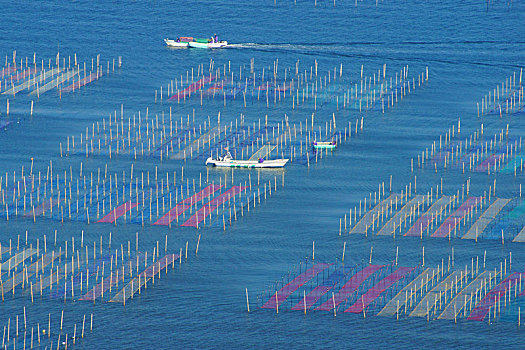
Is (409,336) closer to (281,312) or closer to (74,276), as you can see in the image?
(281,312)

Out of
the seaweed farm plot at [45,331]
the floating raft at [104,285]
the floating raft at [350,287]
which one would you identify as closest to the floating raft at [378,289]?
the floating raft at [350,287]

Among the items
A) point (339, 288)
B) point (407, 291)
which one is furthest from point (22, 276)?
point (407, 291)

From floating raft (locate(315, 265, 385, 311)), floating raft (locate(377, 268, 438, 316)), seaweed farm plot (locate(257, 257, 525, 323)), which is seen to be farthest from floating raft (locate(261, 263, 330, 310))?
floating raft (locate(377, 268, 438, 316))

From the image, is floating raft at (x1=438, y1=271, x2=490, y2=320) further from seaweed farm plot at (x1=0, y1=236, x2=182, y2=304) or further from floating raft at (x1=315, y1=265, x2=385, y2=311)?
seaweed farm plot at (x1=0, y1=236, x2=182, y2=304)

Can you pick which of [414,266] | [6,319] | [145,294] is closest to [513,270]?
[414,266]

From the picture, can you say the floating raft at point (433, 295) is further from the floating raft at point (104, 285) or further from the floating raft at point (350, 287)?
the floating raft at point (104, 285)

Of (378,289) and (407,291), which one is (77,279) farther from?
(407,291)
